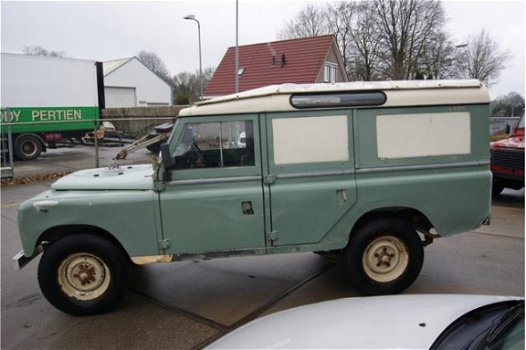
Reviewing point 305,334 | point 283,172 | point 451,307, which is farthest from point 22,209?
point 451,307

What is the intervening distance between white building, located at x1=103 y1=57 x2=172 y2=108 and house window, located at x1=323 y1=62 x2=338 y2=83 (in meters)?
22.5

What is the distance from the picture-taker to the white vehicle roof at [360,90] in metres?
3.95

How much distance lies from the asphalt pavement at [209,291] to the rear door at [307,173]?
2.55 feet

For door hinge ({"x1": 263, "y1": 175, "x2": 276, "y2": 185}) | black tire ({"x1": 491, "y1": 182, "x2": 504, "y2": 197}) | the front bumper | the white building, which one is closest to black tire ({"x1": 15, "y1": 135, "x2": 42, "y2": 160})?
the front bumper

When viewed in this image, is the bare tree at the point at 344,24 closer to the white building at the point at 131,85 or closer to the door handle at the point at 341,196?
the white building at the point at 131,85

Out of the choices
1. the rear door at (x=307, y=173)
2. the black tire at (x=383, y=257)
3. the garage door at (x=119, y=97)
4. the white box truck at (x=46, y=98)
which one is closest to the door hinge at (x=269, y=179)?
the rear door at (x=307, y=173)

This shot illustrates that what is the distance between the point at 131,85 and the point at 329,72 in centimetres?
2331

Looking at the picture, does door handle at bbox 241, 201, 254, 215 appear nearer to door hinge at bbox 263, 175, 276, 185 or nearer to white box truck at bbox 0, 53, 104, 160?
door hinge at bbox 263, 175, 276, 185

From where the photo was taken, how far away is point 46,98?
58.6ft

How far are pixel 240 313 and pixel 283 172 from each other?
140 cm

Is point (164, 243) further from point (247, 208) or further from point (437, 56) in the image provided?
point (437, 56)

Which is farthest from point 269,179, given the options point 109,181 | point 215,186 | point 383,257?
point 109,181

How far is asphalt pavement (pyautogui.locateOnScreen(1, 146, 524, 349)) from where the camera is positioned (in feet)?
11.9

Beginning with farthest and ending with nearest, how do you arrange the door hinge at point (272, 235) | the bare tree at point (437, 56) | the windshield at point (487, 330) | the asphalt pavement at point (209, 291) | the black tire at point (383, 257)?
1. the bare tree at point (437, 56)
2. the black tire at point (383, 257)
3. the door hinge at point (272, 235)
4. the asphalt pavement at point (209, 291)
5. the windshield at point (487, 330)
